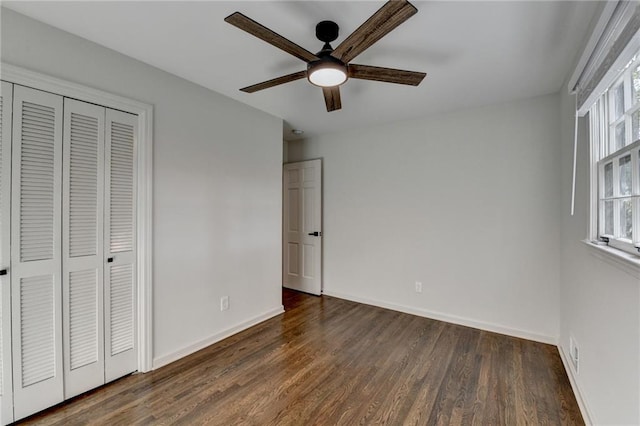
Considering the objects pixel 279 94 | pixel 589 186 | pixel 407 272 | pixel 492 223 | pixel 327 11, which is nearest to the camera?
pixel 327 11

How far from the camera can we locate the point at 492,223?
307 cm

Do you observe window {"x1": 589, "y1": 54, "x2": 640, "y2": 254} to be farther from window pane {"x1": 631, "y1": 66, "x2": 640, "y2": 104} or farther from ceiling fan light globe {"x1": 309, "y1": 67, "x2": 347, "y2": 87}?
ceiling fan light globe {"x1": 309, "y1": 67, "x2": 347, "y2": 87}

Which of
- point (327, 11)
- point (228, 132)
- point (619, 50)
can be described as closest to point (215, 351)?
point (228, 132)

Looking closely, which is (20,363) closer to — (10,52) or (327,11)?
(10,52)

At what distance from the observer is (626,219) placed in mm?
1528

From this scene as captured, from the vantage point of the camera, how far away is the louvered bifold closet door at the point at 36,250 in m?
1.71

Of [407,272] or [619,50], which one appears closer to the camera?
[619,50]

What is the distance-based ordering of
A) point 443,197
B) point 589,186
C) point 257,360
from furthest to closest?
point 443,197 → point 257,360 → point 589,186

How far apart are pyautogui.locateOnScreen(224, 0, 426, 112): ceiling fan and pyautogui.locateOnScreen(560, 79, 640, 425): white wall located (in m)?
1.43

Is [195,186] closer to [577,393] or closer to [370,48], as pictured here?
[370,48]

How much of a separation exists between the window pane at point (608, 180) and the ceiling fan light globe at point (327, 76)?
163 cm

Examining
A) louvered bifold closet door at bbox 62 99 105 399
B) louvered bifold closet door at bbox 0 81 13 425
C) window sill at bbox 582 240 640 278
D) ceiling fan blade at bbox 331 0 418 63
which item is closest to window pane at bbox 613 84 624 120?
window sill at bbox 582 240 640 278

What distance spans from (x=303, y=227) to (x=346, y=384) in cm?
258

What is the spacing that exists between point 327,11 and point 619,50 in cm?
141
